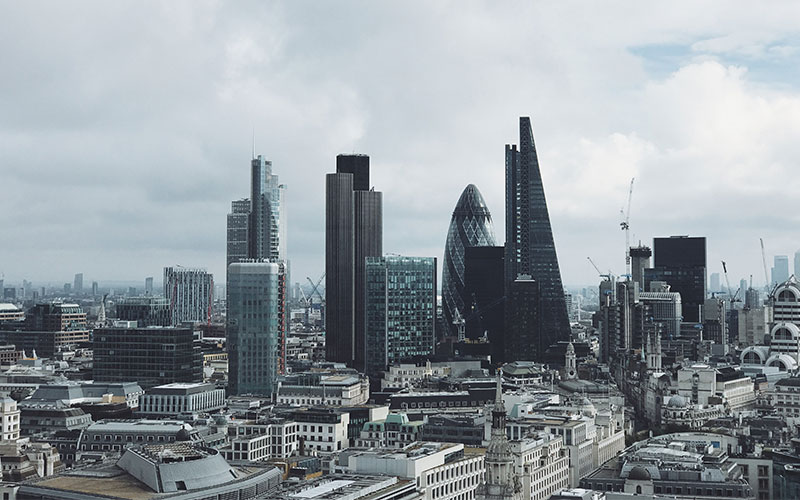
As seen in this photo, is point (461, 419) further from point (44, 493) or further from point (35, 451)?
point (44, 493)

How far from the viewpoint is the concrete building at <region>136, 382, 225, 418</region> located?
184 m

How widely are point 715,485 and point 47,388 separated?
116419 mm

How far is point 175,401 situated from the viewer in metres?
186

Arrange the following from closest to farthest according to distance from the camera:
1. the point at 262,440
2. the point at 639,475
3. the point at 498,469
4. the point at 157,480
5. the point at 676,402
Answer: the point at 157,480 → the point at 498,469 → the point at 639,475 → the point at 262,440 → the point at 676,402

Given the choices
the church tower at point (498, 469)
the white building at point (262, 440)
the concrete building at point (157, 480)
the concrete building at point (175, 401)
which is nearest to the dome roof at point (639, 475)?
the church tower at point (498, 469)

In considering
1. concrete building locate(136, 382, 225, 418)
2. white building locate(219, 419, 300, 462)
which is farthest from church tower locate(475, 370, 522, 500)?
concrete building locate(136, 382, 225, 418)

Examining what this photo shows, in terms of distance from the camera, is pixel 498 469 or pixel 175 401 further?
pixel 175 401

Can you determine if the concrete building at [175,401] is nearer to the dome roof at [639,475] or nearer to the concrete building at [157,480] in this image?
the concrete building at [157,480]

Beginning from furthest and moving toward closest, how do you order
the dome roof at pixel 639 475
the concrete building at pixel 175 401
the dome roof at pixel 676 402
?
the dome roof at pixel 676 402 → the concrete building at pixel 175 401 → the dome roof at pixel 639 475

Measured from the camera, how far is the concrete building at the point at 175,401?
184 meters

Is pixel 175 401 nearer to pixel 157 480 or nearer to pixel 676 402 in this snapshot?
pixel 676 402

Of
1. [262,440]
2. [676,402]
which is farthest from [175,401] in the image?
[676,402]

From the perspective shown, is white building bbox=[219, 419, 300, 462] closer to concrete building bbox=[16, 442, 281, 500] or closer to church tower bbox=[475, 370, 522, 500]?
concrete building bbox=[16, 442, 281, 500]

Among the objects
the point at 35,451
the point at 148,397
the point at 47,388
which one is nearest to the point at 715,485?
the point at 35,451
